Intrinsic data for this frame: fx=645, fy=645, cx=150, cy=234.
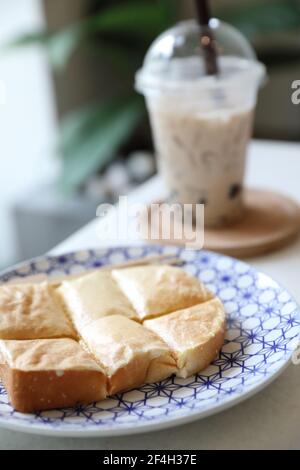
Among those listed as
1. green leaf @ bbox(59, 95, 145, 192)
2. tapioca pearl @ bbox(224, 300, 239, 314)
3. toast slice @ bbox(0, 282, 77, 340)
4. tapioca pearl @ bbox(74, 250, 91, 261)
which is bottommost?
green leaf @ bbox(59, 95, 145, 192)

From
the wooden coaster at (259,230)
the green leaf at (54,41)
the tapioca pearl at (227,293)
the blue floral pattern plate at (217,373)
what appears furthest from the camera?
the green leaf at (54,41)

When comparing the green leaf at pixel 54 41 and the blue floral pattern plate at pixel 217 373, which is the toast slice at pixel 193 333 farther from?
the green leaf at pixel 54 41

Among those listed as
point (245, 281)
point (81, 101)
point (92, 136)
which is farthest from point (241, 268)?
point (81, 101)

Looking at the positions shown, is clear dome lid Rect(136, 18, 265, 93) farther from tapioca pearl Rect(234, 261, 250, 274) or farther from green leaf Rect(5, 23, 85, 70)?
green leaf Rect(5, 23, 85, 70)

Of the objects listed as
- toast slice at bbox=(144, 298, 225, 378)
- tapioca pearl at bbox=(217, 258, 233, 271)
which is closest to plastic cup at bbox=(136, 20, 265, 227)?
tapioca pearl at bbox=(217, 258, 233, 271)

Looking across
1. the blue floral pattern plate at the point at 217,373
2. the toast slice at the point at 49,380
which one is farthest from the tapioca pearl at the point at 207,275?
the toast slice at the point at 49,380

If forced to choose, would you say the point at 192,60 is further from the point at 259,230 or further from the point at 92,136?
the point at 92,136
